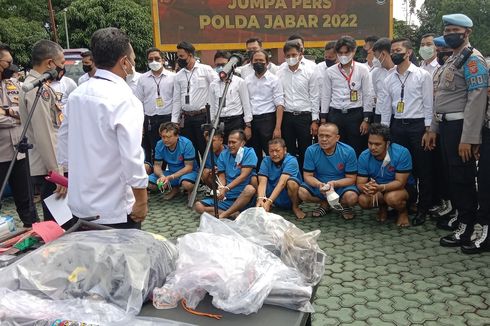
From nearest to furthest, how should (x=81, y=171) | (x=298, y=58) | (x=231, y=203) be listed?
(x=81, y=171) → (x=231, y=203) → (x=298, y=58)

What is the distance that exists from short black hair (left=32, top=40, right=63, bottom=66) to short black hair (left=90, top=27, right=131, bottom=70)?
4.94 feet

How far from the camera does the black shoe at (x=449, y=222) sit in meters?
4.33

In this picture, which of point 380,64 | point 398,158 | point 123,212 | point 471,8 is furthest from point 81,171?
point 471,8

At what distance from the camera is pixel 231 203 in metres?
5.21

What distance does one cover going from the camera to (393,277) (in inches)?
136

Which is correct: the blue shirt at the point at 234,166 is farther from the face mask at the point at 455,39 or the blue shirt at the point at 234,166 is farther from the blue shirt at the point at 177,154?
the face mask at the point at 455,39

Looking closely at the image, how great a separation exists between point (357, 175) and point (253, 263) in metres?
3.30

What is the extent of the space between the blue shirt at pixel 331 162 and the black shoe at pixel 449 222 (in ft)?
3.28

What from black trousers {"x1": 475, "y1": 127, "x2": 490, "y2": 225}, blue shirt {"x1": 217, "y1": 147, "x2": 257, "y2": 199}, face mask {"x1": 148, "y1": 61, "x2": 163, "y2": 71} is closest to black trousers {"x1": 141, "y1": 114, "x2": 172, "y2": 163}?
face mask {"x1": 148, "y1": 61, "x2": 163, "y2": 71}

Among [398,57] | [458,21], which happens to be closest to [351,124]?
[398,57]

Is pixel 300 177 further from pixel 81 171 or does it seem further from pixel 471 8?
pixel 471 8

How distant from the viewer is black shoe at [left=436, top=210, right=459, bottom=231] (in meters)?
4.33

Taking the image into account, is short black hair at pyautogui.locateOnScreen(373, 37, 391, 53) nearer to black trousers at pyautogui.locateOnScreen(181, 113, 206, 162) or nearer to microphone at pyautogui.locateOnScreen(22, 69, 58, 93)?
black trousers at pyautogui.locateOnScreen(181, 113, 206, 162)

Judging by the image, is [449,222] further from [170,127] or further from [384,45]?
[170,127]
